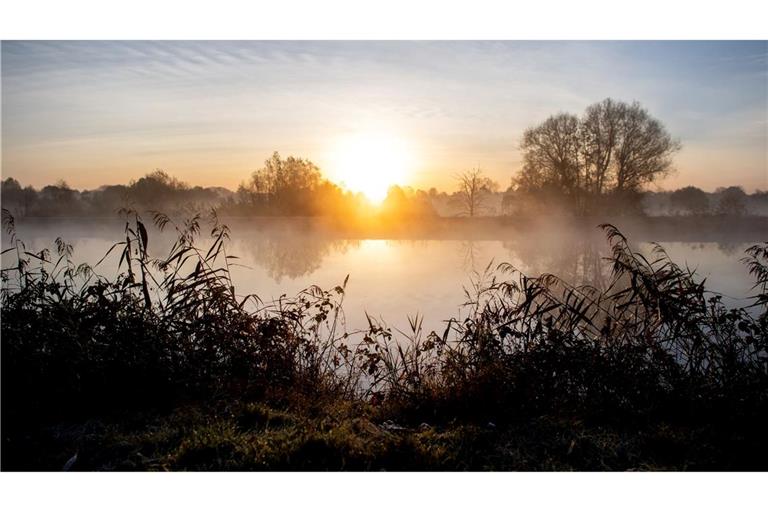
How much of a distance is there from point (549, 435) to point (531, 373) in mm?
928

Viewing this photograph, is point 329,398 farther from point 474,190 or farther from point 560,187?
point 474,190

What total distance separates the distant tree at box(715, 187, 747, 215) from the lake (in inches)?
50.9

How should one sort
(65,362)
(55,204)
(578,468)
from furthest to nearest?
(55,204)
(65,362)
(578,468)

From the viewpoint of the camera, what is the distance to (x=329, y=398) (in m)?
4.73

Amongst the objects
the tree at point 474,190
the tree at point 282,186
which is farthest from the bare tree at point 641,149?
the tree at point 282,186

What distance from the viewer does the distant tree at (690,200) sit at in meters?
25.6

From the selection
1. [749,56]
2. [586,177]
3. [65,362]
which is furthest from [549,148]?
[65,362]

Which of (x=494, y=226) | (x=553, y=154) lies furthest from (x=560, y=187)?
(x=494, y=226)

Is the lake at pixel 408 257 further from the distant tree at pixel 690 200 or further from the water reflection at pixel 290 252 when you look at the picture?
the distant tree at pixel 690 200

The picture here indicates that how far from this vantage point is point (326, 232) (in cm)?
3127

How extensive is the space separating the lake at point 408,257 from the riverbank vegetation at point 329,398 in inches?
137

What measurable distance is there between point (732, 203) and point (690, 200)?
261 centimetres

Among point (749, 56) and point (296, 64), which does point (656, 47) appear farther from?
point (296, 64)

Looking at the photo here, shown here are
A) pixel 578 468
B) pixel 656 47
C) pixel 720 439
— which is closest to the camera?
pixel 578 468
